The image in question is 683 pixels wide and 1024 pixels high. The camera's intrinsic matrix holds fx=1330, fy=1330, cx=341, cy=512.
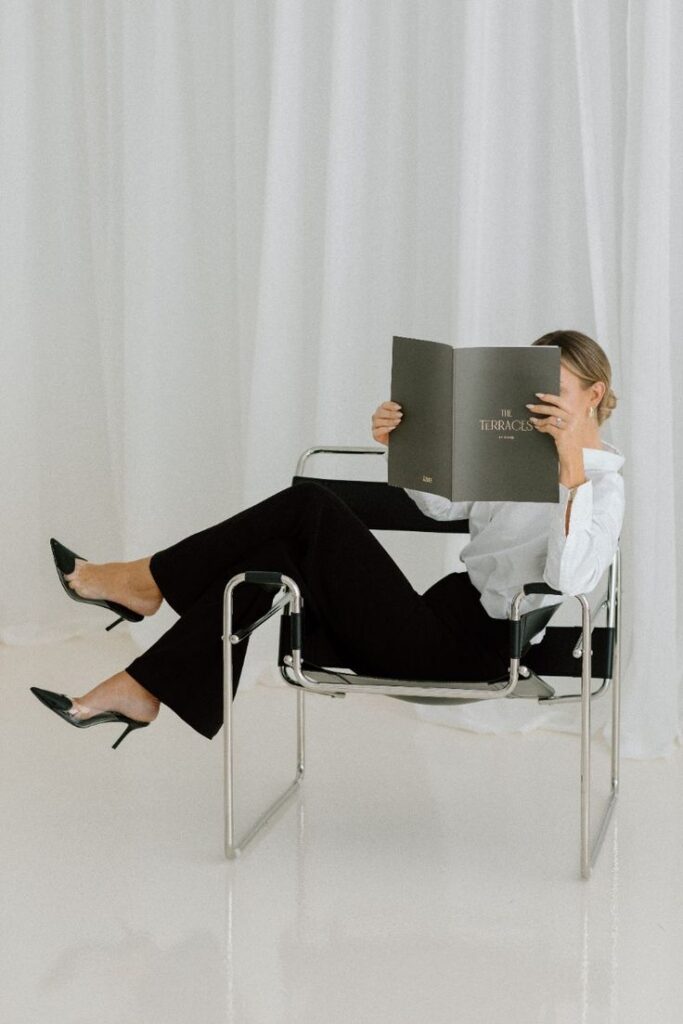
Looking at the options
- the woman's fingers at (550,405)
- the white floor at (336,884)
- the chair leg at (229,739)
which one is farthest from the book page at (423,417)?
the white floor at (336,884)

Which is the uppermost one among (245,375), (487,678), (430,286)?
(430,286)

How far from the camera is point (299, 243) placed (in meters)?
3.40

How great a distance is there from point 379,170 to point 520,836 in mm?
1689

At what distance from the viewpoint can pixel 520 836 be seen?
2469mm

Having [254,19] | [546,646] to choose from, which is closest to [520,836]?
[546,646]

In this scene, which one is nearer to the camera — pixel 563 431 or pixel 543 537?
pixel 563 431

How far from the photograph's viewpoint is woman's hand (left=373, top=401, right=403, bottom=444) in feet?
7.55

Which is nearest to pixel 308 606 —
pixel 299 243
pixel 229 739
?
pixel 229 739

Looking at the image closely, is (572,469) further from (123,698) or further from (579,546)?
(123,698)

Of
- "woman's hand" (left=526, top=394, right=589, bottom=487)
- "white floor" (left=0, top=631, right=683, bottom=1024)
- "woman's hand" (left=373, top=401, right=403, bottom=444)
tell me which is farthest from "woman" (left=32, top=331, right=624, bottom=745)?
"white floor" (left=0, top=631, right=683, bottom=1024)

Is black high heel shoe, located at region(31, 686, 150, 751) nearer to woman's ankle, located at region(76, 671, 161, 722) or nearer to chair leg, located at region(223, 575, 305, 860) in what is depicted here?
woman's ankle, located at region(76, 671, 161, 722)

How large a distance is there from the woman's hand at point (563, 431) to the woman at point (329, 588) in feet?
0.34

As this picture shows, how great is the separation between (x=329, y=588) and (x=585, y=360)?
0.60 m

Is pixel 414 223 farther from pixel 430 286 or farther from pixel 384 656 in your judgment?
pixel 384 656
